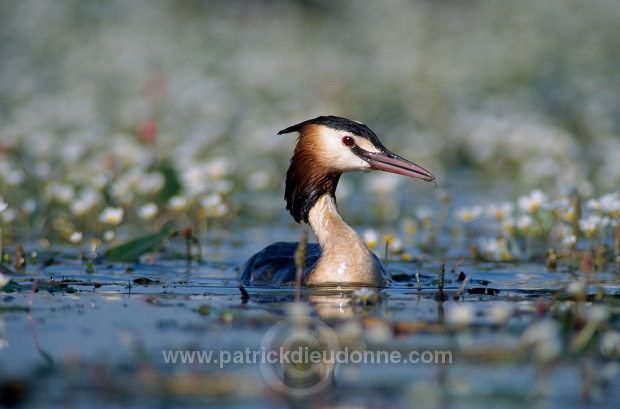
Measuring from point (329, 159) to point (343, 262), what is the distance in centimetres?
90

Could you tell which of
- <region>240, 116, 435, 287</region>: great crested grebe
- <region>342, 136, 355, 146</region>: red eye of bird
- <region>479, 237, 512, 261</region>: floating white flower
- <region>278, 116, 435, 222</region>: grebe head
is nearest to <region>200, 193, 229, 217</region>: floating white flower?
<region>240, 116, 435, 287</region>: great crested grebe

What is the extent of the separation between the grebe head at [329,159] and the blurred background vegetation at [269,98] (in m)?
1.96

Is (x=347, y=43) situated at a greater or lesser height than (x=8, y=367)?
greater

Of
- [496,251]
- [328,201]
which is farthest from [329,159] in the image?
[496,251]

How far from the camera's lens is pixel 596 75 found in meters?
22.2

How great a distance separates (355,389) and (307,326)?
3.63ft

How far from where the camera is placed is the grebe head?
25.4 ft

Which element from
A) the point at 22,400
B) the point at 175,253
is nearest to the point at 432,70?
the point at 175,253

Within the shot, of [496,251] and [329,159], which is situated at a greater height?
[329,159]

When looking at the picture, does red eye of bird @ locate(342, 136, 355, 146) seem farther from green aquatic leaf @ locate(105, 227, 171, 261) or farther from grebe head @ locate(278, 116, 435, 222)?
green aquatic leaf @ locate(105, 227, 171, 261)

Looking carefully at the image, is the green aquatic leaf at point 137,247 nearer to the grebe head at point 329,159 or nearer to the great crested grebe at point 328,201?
the great crested grebe at point 328,201

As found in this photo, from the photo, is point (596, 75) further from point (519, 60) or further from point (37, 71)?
point (37, 71)

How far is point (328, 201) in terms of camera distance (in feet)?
26.4

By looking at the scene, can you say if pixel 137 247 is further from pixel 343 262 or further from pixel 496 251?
pixel 496 251
